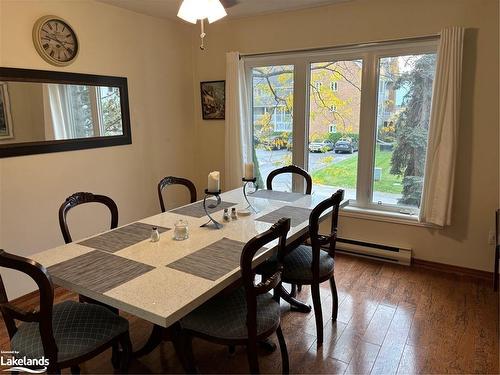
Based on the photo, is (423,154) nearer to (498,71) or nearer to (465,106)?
(465,106)

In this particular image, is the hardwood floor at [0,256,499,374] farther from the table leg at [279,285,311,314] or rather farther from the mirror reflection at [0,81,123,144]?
the mirror reflection at [0,81,123,144]

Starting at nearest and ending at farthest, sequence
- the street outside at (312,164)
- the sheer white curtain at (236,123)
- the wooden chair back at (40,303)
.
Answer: the wooden chair back at (40,303)
the street outside at (312,164)
the sheer white curtain at (236,123)

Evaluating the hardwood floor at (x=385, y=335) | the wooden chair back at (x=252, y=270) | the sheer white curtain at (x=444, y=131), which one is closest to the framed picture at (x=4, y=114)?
the hardwood floor at (x=385, y=335)

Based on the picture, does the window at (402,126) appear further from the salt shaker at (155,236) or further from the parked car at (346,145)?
the salt shaker at (155,236)

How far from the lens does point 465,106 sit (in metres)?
2.88

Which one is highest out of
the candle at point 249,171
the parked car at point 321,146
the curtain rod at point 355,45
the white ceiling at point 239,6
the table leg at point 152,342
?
the white ceiling at point 239,6

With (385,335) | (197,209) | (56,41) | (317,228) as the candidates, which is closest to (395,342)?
(385,335)

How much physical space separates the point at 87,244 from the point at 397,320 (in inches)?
80.1

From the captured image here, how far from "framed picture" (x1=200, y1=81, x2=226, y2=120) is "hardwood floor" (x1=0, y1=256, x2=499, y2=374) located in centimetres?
221

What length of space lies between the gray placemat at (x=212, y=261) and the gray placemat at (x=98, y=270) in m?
0.16

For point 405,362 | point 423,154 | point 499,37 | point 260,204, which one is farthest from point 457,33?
point 405,362

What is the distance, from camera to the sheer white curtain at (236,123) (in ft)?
12.3

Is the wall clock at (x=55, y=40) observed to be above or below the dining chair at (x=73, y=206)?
above

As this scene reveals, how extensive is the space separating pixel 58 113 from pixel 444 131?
3.07 m
